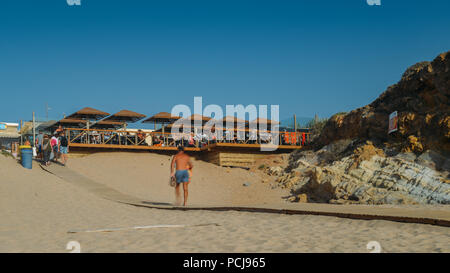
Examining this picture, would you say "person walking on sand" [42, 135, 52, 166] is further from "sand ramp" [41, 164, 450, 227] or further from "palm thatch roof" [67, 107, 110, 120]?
"palm thatch roof" [67, 107, 110, 120]

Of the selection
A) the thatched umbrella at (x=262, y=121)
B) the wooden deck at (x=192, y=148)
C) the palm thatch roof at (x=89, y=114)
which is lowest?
the wooden deck at (x=192, y=148)

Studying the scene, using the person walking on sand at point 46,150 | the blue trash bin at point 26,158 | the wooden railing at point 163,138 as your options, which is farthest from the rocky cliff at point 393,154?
the blue trash bin at point 26,158

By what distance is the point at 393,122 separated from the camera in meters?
17.1

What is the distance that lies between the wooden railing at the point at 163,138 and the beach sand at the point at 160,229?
24.7 feet

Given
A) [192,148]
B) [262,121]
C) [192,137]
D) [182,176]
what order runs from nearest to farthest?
[182,176], [192,148], [192,137], [262,121]

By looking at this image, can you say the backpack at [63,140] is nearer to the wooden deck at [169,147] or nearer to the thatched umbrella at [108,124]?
the wooden deck at [169,147]

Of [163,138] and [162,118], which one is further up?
[162,118]

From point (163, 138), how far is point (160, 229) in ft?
58.0

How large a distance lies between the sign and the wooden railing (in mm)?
7081

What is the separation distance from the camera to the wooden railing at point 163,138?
23.0 meters

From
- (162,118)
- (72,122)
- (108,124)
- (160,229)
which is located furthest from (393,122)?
(72,122)

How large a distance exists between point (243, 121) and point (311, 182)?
9.34 metres

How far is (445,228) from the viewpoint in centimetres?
589

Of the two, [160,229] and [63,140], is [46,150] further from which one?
[160,229]
